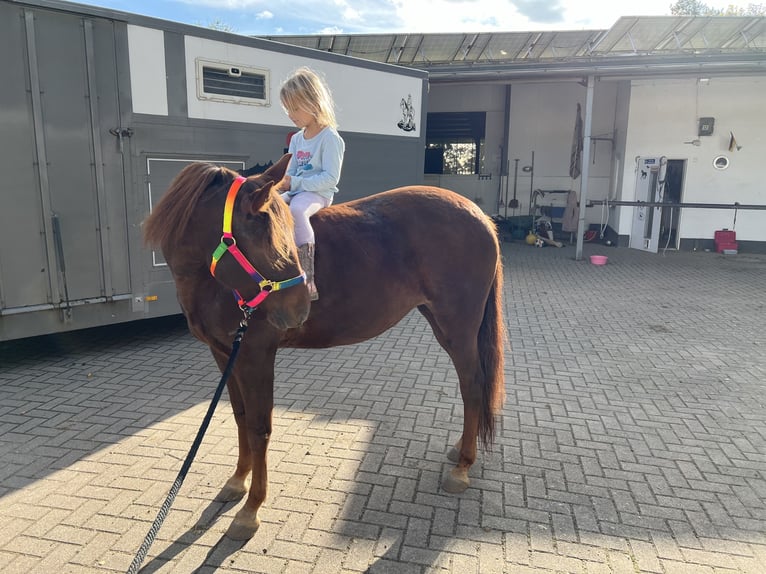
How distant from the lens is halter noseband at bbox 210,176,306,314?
2244 mm

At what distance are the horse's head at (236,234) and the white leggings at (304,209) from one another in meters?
0.25

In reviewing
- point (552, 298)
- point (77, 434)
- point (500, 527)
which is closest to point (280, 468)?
point (500, 527)

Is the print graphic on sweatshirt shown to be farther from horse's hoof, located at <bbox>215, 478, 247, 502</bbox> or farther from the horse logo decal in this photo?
the horse logo decal

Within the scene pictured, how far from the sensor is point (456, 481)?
3.14m

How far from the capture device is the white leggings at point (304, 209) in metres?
2.67

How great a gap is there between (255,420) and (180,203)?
3.93 feet

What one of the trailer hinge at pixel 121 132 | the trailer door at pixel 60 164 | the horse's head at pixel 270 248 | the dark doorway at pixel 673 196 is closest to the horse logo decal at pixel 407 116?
the trailer hinge at pixel 121 132

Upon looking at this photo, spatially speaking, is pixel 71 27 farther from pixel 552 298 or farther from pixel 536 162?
pixel 536 162

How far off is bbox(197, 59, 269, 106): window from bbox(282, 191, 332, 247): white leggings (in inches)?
137

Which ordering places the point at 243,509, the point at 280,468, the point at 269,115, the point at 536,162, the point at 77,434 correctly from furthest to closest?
the point at 536,162 → the point at 269,115 → the point at 77,434 → the point at 280,468 → the point at 243,509

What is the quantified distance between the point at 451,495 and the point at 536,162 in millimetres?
15020

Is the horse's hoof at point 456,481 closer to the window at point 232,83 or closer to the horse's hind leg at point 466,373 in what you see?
the horse's hind leg at point 466,373

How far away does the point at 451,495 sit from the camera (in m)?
3.11

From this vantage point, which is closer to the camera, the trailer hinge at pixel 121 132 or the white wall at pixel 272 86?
the trailer hinge at pixel 121 132
